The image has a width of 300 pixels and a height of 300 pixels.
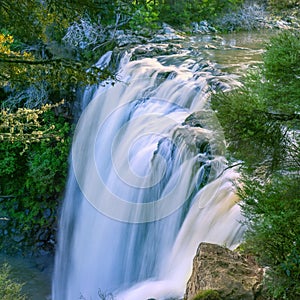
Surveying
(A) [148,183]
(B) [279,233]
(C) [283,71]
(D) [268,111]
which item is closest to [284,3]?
(C) [283,71]

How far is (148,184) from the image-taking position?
7.74m

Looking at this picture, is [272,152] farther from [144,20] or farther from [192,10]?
[192,10]

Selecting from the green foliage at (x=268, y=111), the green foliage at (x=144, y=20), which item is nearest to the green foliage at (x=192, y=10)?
the green foliage at (x=144, y=20)

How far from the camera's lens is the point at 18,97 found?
38.1 feet

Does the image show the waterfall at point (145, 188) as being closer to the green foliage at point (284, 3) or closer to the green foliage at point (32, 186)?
the green foliage at point (32, 186)

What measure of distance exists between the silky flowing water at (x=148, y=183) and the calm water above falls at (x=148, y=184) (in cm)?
2

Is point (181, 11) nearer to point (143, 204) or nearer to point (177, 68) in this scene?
point (177, 68)

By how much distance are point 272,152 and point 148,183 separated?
4.17m

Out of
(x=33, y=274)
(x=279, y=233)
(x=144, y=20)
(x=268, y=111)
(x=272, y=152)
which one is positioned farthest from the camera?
(x=144, y=20)

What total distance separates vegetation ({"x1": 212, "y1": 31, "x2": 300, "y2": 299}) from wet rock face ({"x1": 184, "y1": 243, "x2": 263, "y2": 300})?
281 millimetres

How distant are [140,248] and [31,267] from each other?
4078 millimetres

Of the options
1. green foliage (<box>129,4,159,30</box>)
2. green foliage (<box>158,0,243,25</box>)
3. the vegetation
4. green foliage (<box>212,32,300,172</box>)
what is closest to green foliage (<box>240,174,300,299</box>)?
the vegetation

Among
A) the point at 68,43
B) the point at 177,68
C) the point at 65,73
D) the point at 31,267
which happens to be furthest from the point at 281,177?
the point at 68,43

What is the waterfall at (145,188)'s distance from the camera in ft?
20.3
